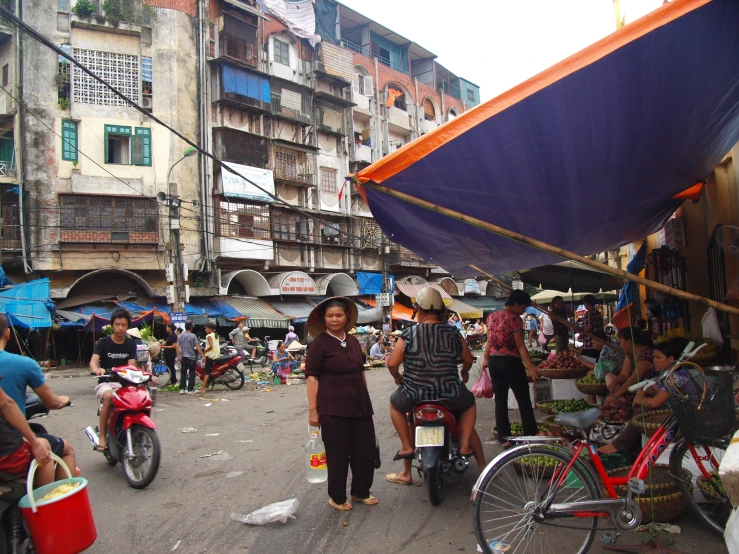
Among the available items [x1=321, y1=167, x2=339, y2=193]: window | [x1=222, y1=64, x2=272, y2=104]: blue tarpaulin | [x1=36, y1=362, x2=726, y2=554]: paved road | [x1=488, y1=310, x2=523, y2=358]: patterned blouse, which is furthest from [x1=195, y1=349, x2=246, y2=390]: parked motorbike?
[x1=321, y1=167, x2=339, y2=193]: window

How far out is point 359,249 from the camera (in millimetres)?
36094

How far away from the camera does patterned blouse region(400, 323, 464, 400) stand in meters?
4.72

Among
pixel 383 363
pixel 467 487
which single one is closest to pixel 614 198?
pixel 467 487

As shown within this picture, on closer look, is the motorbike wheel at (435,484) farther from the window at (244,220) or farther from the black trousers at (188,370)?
the window at (244,220)

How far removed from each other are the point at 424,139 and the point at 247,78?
95.7 feet

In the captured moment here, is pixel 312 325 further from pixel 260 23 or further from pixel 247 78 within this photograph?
pixel 260 23

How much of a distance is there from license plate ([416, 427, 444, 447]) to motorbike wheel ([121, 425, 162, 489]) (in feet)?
8.51

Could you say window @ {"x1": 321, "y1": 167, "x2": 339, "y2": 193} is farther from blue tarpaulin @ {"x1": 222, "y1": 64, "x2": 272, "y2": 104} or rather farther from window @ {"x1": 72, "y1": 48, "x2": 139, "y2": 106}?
window @ {"x1": 72, "y1": 48, "x2": 139, "y2": 106}

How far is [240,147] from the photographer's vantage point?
1178 inches

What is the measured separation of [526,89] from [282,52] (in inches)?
1315

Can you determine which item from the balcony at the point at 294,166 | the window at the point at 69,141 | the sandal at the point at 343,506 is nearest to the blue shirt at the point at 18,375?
the sandal at the point at 343,506

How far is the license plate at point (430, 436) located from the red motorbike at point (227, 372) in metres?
10.6

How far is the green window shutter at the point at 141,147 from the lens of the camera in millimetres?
26188

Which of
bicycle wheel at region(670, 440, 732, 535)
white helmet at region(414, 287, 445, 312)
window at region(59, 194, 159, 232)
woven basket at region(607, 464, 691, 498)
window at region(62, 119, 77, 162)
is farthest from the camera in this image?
window at region(62, 119, 77, 162)
